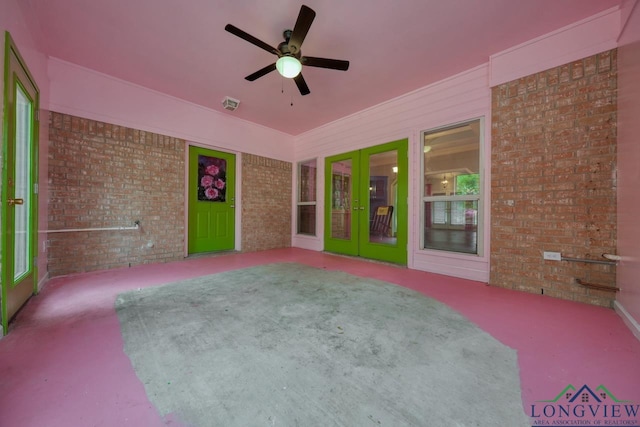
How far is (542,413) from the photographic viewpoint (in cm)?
115

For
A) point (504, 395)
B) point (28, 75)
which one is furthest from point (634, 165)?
point (28, 75)

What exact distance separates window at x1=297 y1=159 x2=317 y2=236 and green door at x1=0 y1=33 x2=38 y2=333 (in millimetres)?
4604

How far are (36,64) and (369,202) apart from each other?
5.11 m

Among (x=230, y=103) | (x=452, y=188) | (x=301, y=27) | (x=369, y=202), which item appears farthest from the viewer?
(x=369, y=202)

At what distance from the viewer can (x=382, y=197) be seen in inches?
195

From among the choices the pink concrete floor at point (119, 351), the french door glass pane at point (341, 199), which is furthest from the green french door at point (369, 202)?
the pink concrete floor at point (119, 351)

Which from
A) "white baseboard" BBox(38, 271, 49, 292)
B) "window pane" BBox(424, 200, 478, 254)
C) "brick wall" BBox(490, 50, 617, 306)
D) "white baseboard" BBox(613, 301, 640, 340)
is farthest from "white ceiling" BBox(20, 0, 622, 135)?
"white baseboard" BBox(613, 301, 640, 340)

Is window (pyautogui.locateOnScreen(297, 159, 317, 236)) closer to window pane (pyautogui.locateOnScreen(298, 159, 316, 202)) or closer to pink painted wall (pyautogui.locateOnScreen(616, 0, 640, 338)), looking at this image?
window pane (pyautogui.locateOnScreen(298, 159, 316, 202))

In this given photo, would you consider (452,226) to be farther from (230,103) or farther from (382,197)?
(230,103)

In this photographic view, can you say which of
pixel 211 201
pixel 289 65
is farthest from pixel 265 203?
pixel 289 65

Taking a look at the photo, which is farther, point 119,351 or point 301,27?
point 301,27

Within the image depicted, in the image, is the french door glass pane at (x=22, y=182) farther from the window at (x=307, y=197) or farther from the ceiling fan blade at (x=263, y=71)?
the window at (x=307, y=197)

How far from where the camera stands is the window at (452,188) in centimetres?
357

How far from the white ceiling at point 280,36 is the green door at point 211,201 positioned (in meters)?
1.44
